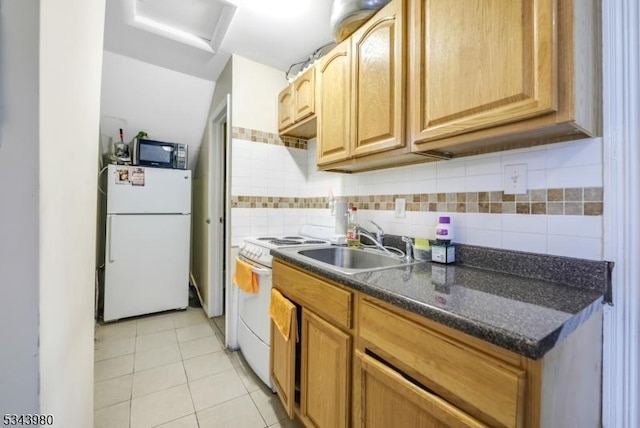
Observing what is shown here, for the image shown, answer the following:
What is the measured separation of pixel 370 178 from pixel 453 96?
83cm

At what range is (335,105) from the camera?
5.06 ft

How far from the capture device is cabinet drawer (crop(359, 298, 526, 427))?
54cm

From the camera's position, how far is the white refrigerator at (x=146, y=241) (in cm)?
252

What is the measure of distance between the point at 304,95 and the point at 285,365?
5.64 ft

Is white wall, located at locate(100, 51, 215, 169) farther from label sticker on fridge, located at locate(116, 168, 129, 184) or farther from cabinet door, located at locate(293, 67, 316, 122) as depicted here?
cabinet door, located at locate(293, 67, 316, 122)

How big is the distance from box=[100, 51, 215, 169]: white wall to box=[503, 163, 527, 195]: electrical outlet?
2686 millimetres

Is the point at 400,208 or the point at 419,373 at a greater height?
the point at 400,208

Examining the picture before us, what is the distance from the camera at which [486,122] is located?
2.83ft

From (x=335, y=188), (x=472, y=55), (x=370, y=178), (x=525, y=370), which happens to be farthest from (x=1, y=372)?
(x=335, y=188)

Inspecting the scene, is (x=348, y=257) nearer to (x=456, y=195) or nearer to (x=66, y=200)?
(x=456, y=195)

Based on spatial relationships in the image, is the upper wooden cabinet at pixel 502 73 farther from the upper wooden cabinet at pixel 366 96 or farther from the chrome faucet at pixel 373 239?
the chrome faucet at pixel 373 239

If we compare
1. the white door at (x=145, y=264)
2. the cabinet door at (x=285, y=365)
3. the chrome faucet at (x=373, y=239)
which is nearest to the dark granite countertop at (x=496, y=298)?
the chrome faucet at (x=373, y=239)

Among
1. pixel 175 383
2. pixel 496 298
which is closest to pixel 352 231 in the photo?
pixel 496 298

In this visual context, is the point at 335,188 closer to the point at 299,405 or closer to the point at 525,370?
the point at 299,405
